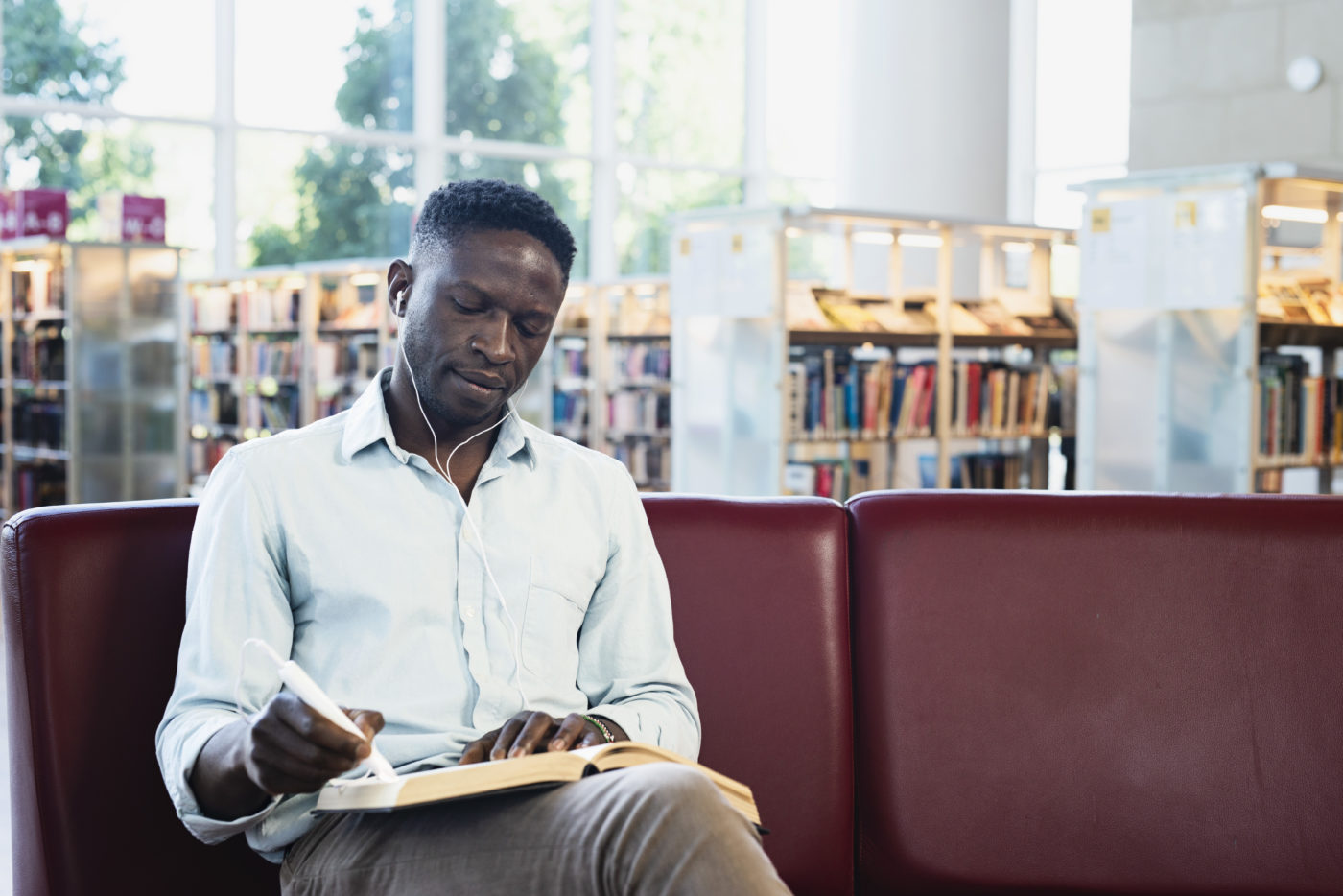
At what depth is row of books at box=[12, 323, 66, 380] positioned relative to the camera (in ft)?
24.1

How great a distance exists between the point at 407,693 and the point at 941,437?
189 inches

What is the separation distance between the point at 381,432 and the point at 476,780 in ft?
1.56

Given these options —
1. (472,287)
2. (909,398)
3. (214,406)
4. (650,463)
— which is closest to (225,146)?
(214,406)

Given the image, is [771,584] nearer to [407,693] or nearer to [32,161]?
[407,693]

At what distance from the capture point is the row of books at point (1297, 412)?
504 centimetres

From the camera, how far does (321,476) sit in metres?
1.48

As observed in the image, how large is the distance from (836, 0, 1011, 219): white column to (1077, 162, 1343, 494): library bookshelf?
9.04 ft

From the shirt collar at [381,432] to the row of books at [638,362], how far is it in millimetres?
6408

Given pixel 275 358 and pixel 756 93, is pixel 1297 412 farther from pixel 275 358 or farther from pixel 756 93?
pixel 756 93

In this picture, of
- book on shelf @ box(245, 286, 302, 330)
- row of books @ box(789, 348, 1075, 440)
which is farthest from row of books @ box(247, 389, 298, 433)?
row of books @ box(789, 348, 1075, 440)

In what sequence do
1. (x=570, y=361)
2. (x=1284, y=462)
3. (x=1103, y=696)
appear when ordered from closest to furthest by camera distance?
(x=1103, y=696) < (x=1284, y=462) < (x=570, y=361)

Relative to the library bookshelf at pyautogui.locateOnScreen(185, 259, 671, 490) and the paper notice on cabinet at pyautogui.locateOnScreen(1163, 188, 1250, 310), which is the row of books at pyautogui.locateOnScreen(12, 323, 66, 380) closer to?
the library bookshelf at pyautogui.locateOnScreen(185, 259, 671, 490)

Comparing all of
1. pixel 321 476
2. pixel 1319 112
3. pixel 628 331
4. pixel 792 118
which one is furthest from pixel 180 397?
pixel 792 118

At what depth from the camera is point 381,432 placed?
151 centimetres
